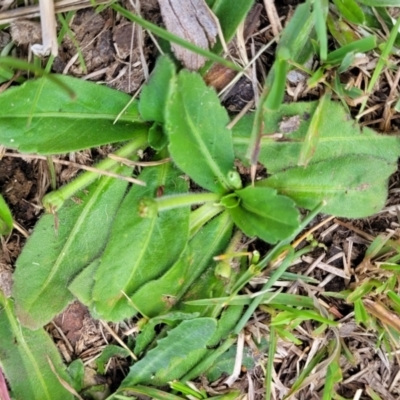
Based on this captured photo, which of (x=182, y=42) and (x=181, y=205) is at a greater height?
(x=182, y=42)

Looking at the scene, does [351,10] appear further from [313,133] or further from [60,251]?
[60,251]

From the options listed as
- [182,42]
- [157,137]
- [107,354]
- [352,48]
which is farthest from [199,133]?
[107,354]

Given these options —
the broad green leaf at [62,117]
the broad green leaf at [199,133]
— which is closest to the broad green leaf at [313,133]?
the broad green leaf at [199,133]

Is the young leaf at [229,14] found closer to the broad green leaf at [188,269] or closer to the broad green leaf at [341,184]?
the broad green leaf at [341,184]

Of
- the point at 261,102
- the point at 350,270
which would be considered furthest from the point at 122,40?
the point at 350,270

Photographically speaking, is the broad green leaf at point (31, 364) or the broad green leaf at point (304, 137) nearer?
the broad green leaf at point (304, 137)

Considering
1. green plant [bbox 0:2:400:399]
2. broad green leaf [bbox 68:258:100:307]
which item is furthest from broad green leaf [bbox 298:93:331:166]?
broad green leaf [bbox 68:258:100:307]
